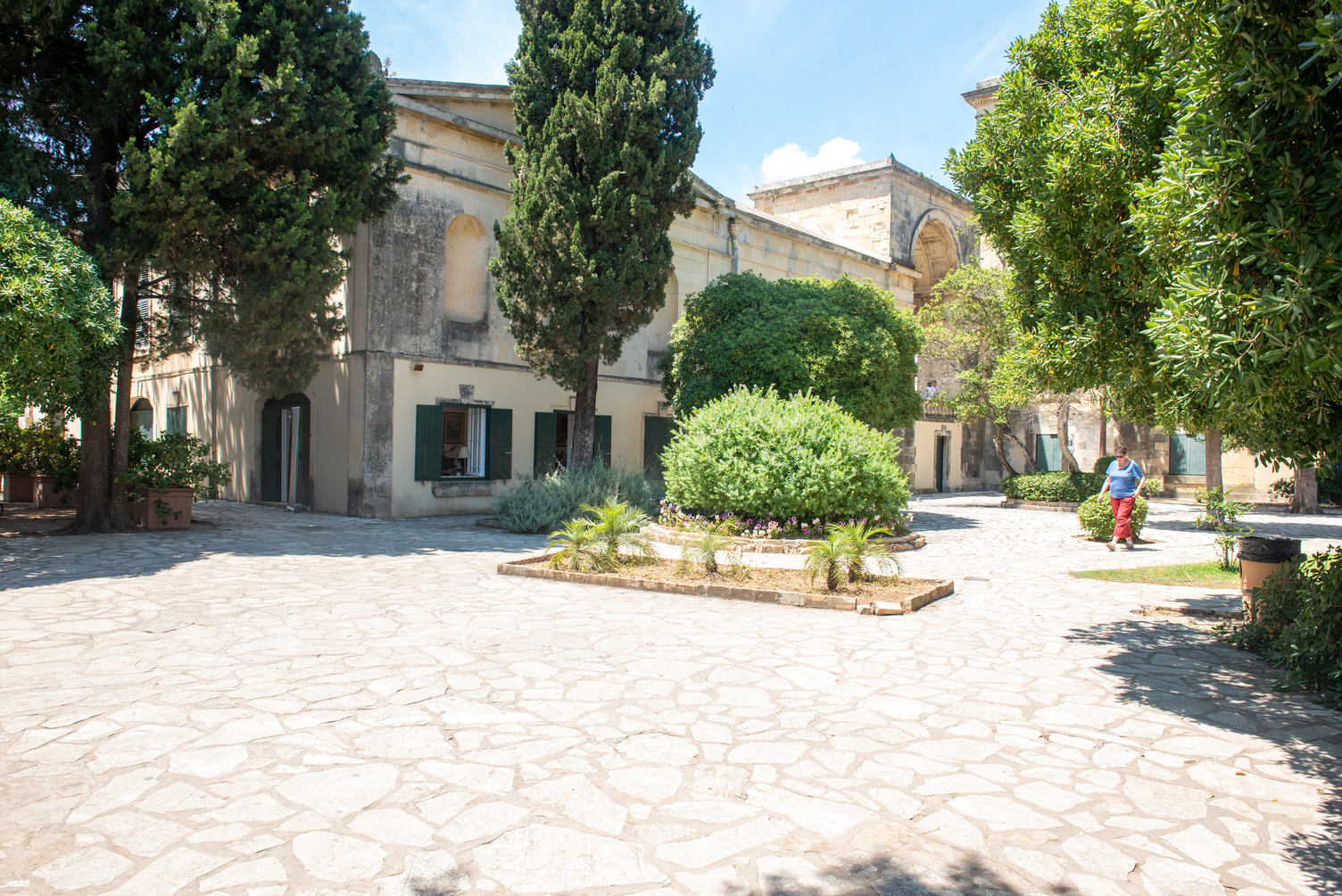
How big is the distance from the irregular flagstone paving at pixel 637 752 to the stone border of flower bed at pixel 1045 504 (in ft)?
51.5

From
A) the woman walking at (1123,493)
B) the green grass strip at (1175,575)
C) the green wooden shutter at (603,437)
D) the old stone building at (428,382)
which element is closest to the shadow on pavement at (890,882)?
the green grass strip at (1175,575)

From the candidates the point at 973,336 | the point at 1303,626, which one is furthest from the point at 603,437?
the point at 1303,626

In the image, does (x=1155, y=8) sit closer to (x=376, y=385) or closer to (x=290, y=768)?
(x=290, y=768)

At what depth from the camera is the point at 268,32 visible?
1215 cm

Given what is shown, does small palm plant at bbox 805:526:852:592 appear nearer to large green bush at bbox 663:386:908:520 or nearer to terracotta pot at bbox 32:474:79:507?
large green bush at bbox 663:386:908:520

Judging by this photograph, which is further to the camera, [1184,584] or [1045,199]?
[1184,584]

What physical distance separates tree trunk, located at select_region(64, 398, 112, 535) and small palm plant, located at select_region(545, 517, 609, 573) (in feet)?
26.4

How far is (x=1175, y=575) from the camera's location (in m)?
10.2

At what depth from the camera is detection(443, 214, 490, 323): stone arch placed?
1778 cm

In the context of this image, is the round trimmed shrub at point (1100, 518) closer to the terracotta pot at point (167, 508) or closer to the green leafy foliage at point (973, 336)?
the green leafy foliage at point (973, 336)

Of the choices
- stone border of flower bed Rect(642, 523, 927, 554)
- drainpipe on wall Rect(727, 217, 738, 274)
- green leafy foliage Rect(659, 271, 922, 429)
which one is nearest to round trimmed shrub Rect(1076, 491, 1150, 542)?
stone border of flower bed Rect(642, 523, 927, 554)

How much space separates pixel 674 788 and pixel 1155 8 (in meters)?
4.81

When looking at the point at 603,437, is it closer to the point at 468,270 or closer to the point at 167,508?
the point at 468,270

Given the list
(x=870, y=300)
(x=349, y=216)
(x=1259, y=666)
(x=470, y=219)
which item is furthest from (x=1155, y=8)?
(x=470, y=219)
